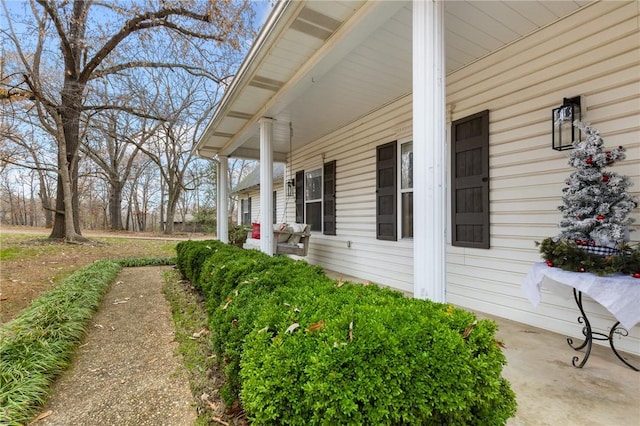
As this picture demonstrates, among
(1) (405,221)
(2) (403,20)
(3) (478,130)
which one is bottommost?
(1) (405,221)

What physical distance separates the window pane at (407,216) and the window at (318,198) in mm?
1869

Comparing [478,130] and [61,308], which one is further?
[478,130]

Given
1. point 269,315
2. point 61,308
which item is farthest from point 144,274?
point 269,315

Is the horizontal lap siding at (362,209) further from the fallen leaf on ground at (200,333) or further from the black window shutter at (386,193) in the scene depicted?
the fallen leaf on ground at (200,333)

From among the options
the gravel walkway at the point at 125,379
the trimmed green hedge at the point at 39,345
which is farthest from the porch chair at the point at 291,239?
the trimmed green hedge at the point at 39,345

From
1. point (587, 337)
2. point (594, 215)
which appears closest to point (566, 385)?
point (587, 337)

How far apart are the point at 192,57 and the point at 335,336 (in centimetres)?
899

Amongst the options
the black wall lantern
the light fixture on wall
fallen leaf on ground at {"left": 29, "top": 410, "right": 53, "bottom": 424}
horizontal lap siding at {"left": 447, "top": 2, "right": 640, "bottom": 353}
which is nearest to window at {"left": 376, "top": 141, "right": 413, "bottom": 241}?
horizontal lap siding at {"left": 447, "top": 2, "right": 640, "bottom": 353}

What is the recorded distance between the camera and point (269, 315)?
156cm

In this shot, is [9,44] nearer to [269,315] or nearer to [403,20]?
[403,20]

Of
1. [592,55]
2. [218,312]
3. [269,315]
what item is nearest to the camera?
[269,315]

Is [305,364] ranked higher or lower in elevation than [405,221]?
lower

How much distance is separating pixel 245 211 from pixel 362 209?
9768mm

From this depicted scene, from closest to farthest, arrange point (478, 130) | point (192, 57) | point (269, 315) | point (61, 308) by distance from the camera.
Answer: point (269, 315), point (61, 308), point (478, 130), point (192, 57)
